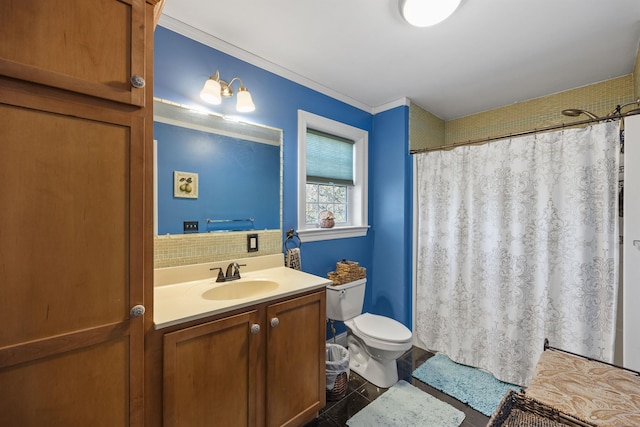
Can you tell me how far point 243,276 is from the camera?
1.68 m

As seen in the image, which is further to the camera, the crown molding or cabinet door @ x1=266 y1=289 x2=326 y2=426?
the crown molding

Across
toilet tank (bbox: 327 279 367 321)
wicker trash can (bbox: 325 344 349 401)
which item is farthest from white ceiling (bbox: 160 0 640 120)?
wicker trash can (bbox: 325 344 349 401)

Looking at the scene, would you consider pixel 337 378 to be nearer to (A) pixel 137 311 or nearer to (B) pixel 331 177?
(A) pixel 137 311

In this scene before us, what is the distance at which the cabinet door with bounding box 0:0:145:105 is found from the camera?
74cm

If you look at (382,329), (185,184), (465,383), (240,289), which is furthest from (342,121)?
(465,383)

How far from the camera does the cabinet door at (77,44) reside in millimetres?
735

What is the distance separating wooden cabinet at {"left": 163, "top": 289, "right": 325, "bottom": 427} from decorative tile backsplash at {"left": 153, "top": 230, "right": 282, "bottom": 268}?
0.57m

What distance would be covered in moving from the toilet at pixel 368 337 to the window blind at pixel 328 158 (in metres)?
1.00

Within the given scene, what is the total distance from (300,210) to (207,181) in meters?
0.76

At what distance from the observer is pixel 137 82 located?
0.92 metres

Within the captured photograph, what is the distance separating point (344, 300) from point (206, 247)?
3.68ft

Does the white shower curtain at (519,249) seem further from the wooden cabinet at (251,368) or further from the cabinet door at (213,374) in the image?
the cabinet door at (213,374)

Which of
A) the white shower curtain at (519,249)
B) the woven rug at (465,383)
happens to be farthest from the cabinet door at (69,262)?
the white shower curtain at (519,249)

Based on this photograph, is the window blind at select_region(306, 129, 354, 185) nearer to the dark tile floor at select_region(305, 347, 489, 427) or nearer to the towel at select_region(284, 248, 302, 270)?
the towel at select_region(284, 248, 302, 270)
